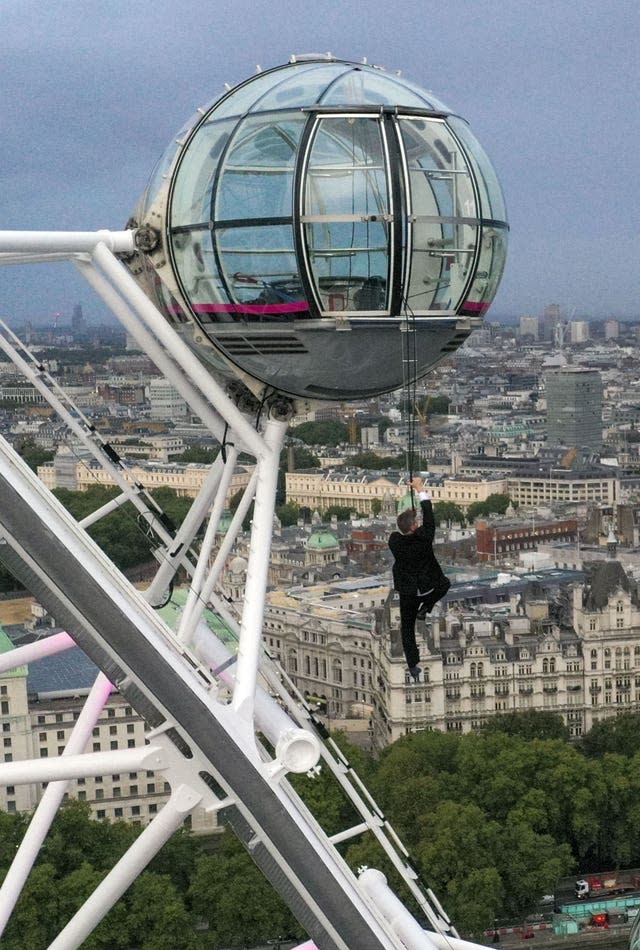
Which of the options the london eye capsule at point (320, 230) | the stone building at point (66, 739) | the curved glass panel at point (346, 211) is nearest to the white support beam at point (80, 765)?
the london eye capsule at point (320, 230)

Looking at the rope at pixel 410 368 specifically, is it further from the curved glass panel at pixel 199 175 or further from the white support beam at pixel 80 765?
the white support beam at pixel 80 765

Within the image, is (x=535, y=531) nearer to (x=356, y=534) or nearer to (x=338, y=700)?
(x=356, y=534)

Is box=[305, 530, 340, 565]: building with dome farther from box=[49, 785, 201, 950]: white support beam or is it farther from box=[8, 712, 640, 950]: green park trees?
box=[49, 785, 201, 950]: white support beam

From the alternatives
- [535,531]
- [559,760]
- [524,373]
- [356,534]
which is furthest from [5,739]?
[524,373]

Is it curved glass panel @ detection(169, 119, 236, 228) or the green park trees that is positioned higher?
curved glass panel @ detection(169, 119, 236, 228)

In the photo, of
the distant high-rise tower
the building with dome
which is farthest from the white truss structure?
the distant high-rise tower
